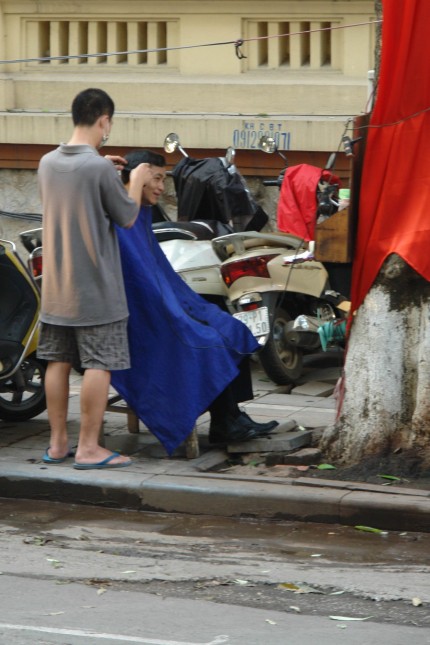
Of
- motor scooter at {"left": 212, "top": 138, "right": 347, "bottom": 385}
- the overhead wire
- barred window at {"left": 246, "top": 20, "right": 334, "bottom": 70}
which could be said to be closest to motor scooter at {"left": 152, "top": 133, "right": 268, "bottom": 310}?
motor scooter at {"left": 212, "top": 138, "right": 347, "bottom": 385}

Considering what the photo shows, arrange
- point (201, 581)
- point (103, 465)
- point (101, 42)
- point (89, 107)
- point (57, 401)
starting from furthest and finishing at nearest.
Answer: point (101, 42) < point (57, 401) < point (103, 465) < point (89, 107) < point (201, 581)

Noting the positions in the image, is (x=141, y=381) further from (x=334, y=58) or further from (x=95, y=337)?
(x=334, y=58)

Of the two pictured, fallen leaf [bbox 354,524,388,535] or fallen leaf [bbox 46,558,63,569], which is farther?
fallen leaf [bbox 354,524,388,535]

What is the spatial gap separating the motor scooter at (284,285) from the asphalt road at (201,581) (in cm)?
300

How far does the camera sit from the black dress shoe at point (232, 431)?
7734 millimetres

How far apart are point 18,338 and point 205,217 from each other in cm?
288

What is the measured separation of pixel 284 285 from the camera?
9945 millimetres

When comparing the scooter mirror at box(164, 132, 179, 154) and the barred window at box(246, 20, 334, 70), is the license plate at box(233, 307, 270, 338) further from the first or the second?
the barred window at box(246, 20, 334, 70)

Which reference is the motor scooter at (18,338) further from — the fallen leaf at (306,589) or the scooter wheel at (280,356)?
the fallen leaf at (306,589)

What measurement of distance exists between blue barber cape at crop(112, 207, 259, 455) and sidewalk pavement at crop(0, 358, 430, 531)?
0.29 m

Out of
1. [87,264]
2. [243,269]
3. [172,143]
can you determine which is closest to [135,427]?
[87,264]

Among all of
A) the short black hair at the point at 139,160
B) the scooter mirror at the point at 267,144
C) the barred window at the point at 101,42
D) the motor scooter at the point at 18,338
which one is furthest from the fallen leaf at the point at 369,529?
the barred window at the point at 101,42

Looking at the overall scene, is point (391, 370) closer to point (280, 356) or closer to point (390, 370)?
point (390, 370)

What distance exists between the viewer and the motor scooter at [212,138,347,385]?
9742 millimetres
